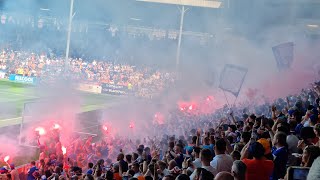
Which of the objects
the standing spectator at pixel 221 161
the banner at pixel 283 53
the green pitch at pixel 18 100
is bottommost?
the green pitch at pixel 18 100

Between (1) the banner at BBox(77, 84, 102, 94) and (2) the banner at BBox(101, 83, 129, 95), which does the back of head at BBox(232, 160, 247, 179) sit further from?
(1) the banner at BBox(77, 84, 102, 94)

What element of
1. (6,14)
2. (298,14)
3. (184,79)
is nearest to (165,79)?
(184,79)

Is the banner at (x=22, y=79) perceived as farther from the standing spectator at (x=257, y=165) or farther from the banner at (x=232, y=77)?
the standing spectator at (x=257, y=165)

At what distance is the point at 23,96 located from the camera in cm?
2480

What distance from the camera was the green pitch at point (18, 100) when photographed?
18.9 m

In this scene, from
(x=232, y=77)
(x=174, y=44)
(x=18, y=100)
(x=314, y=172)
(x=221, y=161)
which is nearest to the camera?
(x=314, y=172)

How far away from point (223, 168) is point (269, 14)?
18898 millimetres

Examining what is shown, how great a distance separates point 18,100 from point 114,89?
6596 mm

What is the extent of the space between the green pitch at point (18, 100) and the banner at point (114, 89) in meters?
0.57

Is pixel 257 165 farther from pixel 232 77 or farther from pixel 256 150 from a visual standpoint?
pixel 232 77

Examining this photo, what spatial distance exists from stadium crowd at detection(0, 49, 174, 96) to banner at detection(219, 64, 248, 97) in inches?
536

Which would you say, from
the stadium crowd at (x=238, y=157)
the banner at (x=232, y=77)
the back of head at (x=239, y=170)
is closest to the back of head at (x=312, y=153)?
the stadium crowd at (x=238, y=157)

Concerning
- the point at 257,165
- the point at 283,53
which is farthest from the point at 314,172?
the point at 283,53

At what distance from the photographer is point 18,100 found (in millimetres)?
23516
